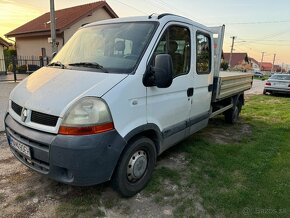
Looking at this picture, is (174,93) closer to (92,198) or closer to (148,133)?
(148,133)

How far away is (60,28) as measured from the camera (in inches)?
793

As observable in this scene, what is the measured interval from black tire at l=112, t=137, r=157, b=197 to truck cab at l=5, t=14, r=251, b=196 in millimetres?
13

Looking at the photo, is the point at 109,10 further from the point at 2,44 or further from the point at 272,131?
the point at 272,131

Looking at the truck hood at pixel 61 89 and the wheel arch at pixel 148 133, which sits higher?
the truck hood at pixel 61 89

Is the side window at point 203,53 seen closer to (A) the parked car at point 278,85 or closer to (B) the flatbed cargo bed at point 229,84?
(B) the flatbed cargo bed at point 229,84

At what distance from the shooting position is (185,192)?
3393mm

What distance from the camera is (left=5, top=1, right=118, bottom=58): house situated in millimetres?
20938

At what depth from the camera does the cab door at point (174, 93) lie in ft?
10.7

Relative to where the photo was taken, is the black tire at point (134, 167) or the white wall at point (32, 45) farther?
the white wall at point (32, 45)

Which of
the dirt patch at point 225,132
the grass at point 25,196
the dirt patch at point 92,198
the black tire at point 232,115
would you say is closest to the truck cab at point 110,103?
the dirt patch at point 92,198

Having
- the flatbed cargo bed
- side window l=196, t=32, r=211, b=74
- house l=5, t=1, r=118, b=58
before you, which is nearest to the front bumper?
side window l=196, t=32, r=211, b=74

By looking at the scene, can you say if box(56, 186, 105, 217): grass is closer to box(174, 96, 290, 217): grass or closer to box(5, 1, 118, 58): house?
box(174, 96, 290, 217): grass

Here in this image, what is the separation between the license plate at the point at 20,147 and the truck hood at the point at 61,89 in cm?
44

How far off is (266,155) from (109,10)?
21.7 m
